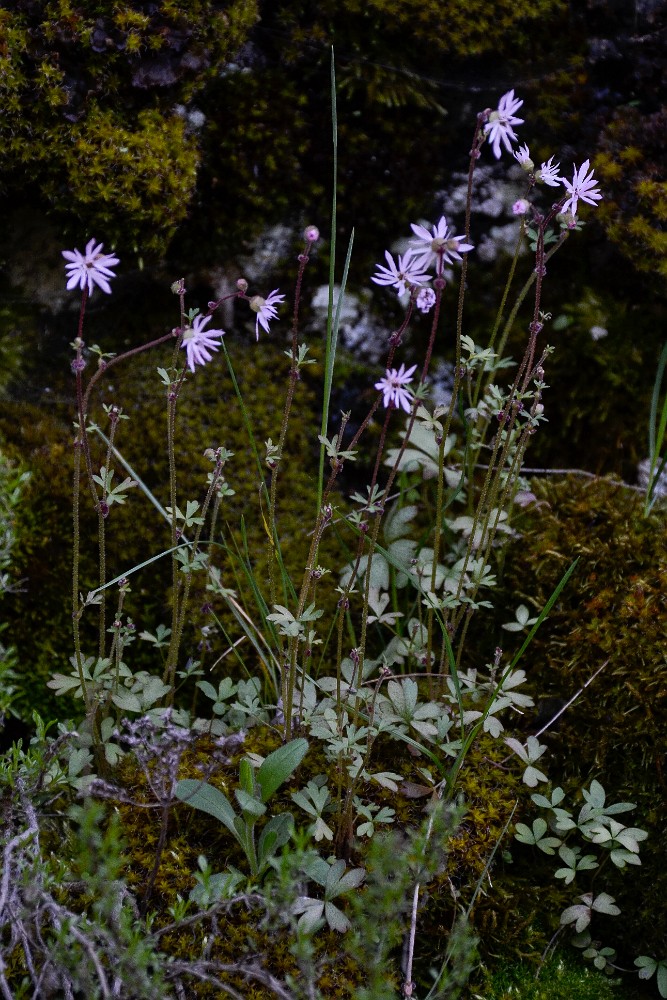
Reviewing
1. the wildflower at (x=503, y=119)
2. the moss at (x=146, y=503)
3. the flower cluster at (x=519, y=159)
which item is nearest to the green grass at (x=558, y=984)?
the moss at (x=146, y=503)

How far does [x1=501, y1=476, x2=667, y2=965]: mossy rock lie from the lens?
2.29 m

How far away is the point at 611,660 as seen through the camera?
2449 mm

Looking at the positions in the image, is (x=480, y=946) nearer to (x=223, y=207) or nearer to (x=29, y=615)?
(x=29, y=615)

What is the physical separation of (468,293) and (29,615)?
2.13 m

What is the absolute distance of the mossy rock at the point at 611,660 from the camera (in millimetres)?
2285

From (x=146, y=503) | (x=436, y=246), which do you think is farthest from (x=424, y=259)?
(x=146, y=503)

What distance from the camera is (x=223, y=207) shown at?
314cm

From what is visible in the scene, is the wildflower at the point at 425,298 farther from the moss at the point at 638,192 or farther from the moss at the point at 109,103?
the moss at the point at 638,192

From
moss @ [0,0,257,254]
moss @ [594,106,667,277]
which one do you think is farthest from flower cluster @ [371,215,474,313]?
moss @ [594,106,667,277]

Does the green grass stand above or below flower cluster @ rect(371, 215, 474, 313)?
below

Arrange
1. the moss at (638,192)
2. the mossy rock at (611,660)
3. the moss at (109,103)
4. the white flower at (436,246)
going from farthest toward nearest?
the moss at (638,192)
the moss at (109,103)
the mossy rock at (611,660)
the white flower at (436,246)

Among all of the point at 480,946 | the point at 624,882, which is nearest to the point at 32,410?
the point at 480,946

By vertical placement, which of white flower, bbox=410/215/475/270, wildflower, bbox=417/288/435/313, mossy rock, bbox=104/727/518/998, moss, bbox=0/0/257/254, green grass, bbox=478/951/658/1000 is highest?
moss, bbox=0/0/257/254

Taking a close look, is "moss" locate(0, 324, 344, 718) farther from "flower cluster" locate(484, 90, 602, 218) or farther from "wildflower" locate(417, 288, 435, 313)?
"flower cluster" locate(484, 90, 602, 218)
